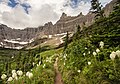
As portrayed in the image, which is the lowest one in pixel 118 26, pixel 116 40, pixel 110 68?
pixel 110 68

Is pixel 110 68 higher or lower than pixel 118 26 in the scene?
lower

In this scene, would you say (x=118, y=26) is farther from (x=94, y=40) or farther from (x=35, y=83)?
(x=35, y=83)

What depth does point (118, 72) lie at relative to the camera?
11.9 metres

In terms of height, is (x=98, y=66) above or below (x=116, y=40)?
below

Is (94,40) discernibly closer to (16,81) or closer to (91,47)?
(91,47)

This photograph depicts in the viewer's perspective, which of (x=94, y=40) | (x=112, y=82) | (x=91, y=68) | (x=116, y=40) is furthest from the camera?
(x=94, y=40)

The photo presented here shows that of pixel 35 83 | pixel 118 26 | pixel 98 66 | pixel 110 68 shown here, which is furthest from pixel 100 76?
pixel 118 26

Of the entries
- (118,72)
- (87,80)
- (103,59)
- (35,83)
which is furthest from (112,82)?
(35,83)

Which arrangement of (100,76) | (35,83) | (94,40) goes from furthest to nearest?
(94,40) < (35,83) < (100,76)

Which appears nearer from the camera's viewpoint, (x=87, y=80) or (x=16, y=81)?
(x=87, y=80)

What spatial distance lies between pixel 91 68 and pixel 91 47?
5.71 m

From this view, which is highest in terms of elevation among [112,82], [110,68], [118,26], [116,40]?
[118,26]

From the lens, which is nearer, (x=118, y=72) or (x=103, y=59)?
(x=118, y=72)

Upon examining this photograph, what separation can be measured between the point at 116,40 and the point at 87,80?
5.49m
